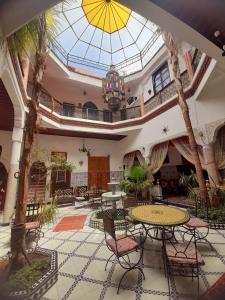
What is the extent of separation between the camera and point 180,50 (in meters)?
6.91

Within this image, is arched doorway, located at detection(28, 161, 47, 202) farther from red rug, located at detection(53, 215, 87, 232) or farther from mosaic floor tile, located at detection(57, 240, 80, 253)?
mosaic floor tile, located at detection(57, 240, 80, 253)

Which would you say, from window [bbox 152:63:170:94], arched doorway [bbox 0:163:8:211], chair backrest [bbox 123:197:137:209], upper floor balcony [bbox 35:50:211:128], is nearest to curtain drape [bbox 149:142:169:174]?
upper floor balcony [bbox 35:50:211:128]

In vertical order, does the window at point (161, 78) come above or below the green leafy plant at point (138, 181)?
above

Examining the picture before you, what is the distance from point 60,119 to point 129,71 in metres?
5.89

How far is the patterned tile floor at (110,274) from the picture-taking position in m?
2.07

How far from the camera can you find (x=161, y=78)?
855 cm

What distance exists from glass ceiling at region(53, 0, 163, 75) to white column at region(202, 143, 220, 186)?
6.43 m

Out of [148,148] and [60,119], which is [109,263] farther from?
[60,119]

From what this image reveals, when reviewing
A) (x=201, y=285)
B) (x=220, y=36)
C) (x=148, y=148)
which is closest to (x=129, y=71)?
(x=148, y=148)

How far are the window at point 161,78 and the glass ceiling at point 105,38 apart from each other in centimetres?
104

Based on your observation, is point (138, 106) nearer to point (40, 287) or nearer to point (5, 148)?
point (5, 148)

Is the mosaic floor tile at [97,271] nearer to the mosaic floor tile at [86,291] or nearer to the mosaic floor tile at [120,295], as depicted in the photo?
the mosaic floor tile at [86,291]

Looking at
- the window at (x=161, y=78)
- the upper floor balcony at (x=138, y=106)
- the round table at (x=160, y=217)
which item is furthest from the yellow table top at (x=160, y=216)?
the window at (x=161, y=78)

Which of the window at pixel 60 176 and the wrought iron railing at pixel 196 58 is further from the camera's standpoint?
the window at pixel 60 176
